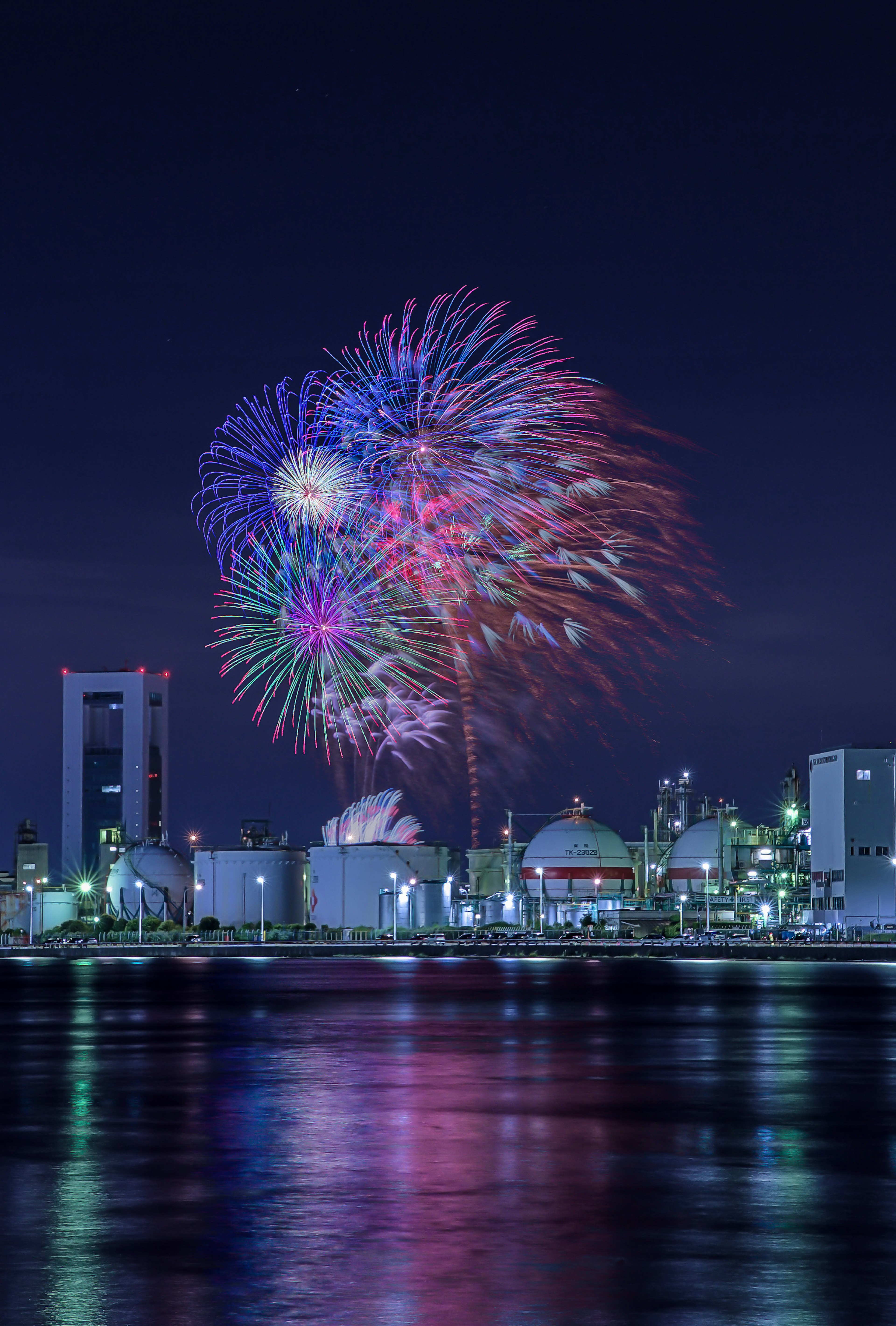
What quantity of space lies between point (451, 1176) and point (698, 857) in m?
135

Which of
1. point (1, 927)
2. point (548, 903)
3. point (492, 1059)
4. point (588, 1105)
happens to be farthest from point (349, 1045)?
point (1, 927)

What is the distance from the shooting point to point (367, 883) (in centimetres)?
13950

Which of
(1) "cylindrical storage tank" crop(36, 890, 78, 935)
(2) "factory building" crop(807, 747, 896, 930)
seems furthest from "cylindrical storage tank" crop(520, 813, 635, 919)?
(1) "cylindrical storage tank" crop(36, 890, 78, 935)

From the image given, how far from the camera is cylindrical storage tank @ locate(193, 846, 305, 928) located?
481 feet

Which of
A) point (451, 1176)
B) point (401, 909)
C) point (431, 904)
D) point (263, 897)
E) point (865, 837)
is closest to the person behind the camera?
point (451, 1176)

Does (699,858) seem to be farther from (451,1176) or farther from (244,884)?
(451,1176)

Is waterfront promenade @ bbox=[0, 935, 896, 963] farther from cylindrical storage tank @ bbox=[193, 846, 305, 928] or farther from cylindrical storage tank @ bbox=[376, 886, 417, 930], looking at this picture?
cylindrical storage tank @ bbox=[193, 846, 305, 928]

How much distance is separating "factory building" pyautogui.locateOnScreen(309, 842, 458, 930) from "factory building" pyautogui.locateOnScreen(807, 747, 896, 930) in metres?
37.1

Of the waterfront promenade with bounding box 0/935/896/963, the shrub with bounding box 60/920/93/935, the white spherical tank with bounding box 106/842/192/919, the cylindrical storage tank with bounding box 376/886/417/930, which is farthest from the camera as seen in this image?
the white spherical tank with bounding box 106/842/192/919

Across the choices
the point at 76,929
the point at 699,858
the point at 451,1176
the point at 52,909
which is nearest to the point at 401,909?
the point at 699,858

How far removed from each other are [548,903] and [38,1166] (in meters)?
129

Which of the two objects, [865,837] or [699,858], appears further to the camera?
[699,858]

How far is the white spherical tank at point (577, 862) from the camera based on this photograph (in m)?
146

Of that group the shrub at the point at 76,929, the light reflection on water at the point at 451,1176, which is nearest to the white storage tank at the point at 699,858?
the shrub at the point at 76,929
